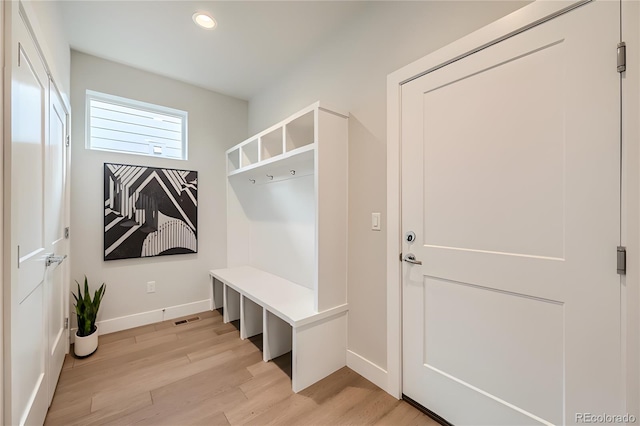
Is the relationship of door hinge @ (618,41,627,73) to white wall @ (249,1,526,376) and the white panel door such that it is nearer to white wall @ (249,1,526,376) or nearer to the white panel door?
white wall @ (249,1,526,376)

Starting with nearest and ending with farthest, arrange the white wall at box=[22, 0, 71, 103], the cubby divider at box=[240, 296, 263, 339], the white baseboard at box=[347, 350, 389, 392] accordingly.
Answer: the white wall at box=[22, 0, 71, 103], the white baseboard at box=[347, 350, 389, 392], the cubby divider at box=[240, 296, 263, 339]

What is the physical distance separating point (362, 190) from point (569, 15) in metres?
1.30

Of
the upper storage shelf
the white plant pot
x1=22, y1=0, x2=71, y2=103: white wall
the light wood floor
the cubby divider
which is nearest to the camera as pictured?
x1=22, y1=0, x2=71, y2=103: white wall

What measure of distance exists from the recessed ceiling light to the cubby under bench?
88.3 inches

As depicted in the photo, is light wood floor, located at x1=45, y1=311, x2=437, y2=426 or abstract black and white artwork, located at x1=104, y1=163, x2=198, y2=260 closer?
light wood floor, located at x1=45, y1=311, x2=437, y2=426

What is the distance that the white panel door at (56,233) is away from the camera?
1587mm

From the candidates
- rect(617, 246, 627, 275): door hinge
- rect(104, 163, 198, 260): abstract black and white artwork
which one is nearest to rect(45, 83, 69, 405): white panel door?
rect(104, 163, 198, 260): abstract black and white artwork

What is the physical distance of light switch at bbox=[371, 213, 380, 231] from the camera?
6.07 ft

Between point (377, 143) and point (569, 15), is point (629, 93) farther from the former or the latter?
point (377, 143)

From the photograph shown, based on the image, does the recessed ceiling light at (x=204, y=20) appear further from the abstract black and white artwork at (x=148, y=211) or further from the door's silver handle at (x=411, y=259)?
the door's silver handle at (x=411, y=259)

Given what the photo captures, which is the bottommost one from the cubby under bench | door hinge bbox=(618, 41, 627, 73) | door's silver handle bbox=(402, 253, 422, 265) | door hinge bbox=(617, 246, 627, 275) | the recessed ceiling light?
the cubby under bench

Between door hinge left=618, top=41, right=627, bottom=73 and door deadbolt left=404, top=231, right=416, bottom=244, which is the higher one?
door hinge left=618, top=41, right=627, bottom=73

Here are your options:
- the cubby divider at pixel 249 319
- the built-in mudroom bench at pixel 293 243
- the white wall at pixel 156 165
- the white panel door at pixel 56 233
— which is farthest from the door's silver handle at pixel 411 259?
the white wall at pixel 156 165

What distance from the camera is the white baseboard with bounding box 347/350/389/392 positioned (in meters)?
1.79
